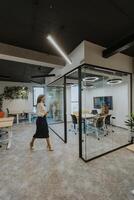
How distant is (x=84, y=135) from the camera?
3.38 m

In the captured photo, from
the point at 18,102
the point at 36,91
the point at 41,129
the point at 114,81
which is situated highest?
the point at 36,91

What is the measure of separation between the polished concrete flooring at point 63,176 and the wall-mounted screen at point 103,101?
144cm

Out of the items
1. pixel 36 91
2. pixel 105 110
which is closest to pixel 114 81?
pixel 105 110

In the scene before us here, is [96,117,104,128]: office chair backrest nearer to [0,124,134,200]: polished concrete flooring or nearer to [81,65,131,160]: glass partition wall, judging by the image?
[81,65,131,160]: glass partition wall

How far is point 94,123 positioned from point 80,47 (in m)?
2.38

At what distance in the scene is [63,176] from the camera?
2453mm

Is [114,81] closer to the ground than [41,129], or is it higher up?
higher up

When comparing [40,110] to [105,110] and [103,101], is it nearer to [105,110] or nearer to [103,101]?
[103,101]

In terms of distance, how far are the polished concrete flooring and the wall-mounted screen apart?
144 cm

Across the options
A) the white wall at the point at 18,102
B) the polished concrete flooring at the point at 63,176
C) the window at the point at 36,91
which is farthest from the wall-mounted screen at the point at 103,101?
the window at the point at 36,91

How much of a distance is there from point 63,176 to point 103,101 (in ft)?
8.11

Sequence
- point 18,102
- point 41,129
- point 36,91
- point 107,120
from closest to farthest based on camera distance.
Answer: point 41,129 → point 107,120 → point 18,102 → point 36,91

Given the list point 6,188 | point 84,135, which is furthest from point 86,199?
point 84,135

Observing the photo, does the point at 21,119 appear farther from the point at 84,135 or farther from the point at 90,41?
the point at 90,41
